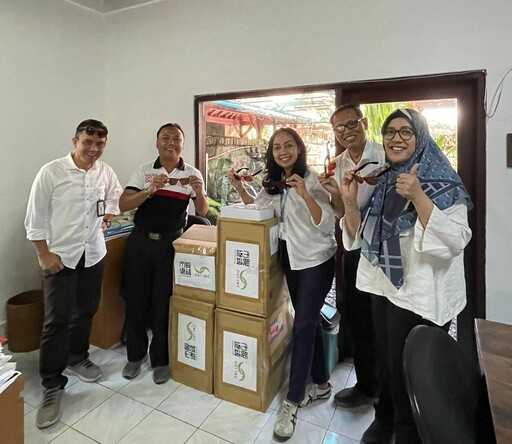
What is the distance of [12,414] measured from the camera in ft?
4.07

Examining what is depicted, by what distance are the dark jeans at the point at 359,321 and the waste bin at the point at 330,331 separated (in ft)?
0.72

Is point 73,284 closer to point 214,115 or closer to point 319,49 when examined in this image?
point 214,115

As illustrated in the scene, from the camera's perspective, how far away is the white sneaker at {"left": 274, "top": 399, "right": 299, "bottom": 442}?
5.69 feet

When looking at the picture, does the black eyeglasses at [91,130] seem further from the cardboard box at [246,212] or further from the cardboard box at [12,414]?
the cardboard box at [12,414]

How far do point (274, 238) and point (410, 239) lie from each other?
2.53ft

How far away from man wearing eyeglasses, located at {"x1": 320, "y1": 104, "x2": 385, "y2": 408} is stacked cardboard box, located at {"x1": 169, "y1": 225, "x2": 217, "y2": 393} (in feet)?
2.52

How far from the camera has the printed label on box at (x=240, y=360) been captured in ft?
6.31

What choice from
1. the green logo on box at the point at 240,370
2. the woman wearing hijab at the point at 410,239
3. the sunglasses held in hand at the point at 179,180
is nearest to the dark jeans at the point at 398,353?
the woman wearing hijab at the point at 410,239

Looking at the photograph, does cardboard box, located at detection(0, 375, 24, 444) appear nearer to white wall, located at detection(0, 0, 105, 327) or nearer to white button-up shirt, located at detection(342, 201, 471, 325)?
white button-up shirt, located at detection(342, 201, 471, 325)

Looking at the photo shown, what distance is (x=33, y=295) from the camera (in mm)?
2781

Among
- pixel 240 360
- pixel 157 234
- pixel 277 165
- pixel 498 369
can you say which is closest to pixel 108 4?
pixel 157 234

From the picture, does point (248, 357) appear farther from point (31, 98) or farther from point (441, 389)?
point (31, 98)

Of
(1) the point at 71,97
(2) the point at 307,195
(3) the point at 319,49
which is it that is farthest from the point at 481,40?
(1) the point at 71,97

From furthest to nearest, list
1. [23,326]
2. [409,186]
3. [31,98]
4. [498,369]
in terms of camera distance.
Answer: [31,98] → [23,326] → [409,186] → [498,369]
